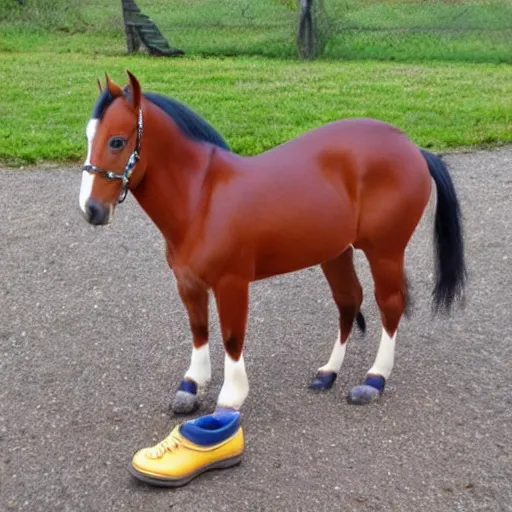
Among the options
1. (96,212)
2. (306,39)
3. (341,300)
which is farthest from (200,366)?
(306,39)

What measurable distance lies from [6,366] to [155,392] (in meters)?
0.73

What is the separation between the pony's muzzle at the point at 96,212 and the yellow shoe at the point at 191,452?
0.76 metres

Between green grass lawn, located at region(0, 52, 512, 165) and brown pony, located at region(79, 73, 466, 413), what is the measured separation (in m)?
3.55

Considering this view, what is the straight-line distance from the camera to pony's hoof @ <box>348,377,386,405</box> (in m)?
3.21

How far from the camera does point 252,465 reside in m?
2.86

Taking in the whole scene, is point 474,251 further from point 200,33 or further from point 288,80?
point 200,33

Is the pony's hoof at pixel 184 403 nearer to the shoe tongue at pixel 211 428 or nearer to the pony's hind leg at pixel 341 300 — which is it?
the shoe tongue at pixel 211 428

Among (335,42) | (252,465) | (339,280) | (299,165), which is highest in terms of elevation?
(299,165)

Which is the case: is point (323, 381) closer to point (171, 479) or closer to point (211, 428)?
point (211, 428)

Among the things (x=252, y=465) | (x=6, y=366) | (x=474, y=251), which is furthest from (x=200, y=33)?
(x=252, y=465)

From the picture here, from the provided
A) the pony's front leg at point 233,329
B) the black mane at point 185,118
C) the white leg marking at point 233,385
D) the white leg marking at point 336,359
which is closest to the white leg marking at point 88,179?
the black mane at point 185,118

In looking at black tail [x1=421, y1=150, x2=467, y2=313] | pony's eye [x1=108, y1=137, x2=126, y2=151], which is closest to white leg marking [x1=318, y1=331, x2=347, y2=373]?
black tail [x1=421, y1=150, x2=467, y2=313]

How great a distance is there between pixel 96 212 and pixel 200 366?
0.85 m

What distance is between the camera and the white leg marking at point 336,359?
3.33m
